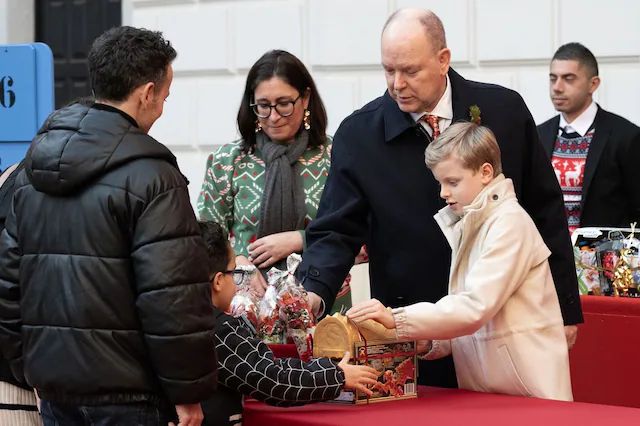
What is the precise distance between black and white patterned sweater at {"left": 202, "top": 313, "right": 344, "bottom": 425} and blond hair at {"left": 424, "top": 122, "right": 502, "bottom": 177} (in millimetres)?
645

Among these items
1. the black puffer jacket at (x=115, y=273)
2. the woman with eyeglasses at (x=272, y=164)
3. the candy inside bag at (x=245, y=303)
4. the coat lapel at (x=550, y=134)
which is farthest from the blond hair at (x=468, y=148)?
the coat lapel at (x=550, y=134)

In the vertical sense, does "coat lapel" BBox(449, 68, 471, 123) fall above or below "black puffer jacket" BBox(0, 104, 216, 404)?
above

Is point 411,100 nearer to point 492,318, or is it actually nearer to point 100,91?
point 492,318

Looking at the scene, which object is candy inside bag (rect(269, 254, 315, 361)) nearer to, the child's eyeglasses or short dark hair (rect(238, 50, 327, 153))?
the child's eyeglasses

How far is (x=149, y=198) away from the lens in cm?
316

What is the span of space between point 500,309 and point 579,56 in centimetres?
374

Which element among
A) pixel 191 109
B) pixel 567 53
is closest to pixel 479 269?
pixel 567 53

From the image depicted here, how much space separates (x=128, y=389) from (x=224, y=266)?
520 millimetres

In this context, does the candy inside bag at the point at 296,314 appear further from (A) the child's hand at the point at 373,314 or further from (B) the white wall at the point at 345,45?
(B) the white wall at the point at 345,45

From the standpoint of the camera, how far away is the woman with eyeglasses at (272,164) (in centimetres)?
502

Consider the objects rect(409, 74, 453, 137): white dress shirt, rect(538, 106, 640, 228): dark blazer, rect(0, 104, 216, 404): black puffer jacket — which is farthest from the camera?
rect(538, 106, 640, 228): dark blazer

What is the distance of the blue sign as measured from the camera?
443 cm

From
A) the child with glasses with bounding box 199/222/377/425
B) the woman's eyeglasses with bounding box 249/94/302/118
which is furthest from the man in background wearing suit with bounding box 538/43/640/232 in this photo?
the child with glasses with bounding box 199/222/377/425

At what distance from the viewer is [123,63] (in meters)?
3.29
